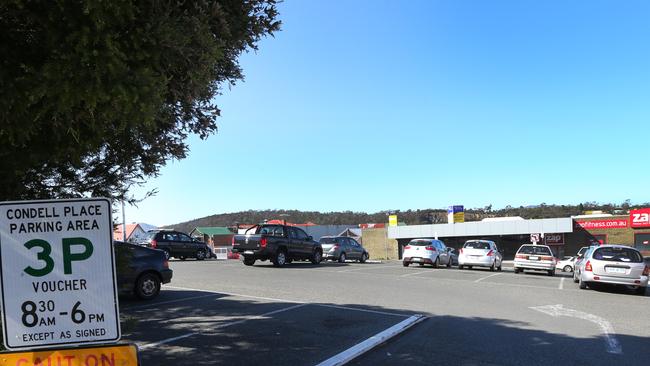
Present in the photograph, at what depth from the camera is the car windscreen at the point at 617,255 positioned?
1666 centimetres

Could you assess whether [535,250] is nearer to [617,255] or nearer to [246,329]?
[617,255]

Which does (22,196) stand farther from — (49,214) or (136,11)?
(136,11)

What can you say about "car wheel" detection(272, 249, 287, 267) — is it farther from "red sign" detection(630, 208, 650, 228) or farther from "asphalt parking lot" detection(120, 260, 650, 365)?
"red sign" detection(630, 208, 650, 228)

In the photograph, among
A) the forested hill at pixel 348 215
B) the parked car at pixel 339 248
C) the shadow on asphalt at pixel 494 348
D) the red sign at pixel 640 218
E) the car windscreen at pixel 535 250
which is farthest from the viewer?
the forested hill at pixel 348 215

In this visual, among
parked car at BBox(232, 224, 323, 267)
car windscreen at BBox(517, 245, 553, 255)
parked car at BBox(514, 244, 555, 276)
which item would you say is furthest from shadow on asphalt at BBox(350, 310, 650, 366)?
car windscreen at BBox(517, 245, 553, 255)

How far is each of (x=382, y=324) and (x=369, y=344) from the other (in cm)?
180

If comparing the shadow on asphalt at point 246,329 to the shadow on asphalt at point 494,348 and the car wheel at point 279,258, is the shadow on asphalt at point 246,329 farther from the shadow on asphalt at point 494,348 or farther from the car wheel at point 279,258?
the car wheel at point 279,258

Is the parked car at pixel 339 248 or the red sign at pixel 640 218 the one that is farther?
the red sign at pixel 640 218

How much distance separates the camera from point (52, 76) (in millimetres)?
3396

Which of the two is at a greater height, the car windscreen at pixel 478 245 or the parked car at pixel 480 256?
the car windscreen at pixel 478 245

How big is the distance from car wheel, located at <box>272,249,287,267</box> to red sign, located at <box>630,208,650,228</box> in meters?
37.2

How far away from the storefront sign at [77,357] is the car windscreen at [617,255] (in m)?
17.1

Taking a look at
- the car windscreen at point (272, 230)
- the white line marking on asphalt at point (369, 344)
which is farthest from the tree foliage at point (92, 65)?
the car windscreen at point (272, 230)

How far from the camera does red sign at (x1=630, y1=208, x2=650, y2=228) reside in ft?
150
